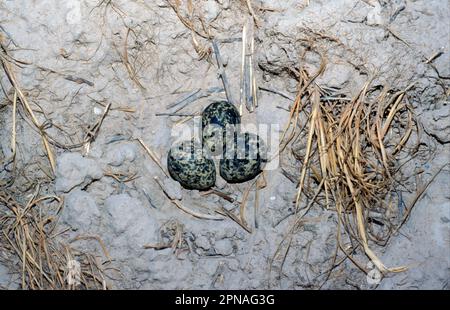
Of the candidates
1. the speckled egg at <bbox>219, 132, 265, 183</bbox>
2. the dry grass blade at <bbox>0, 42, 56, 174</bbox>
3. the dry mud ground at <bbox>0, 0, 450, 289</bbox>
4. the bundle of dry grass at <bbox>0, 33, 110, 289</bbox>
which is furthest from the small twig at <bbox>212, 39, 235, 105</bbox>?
the dry grass blade at <bbox>0, 42, 56, 174</bbox>

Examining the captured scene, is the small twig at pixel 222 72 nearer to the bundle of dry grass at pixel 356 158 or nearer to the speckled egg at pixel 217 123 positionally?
the speckled egg at pixel 217 123

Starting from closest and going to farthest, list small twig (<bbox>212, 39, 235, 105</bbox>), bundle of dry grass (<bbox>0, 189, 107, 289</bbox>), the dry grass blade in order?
bundle of dry grass (<bbox>0, 189, 107, 289</bbox>)
the dry grass blade
small twig (<bbox>212, 39, 235, 105</bbox>)

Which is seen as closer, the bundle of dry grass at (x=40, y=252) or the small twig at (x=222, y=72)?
the bundle of dry grass at (x=40, y=252)

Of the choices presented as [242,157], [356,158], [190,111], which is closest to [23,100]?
[190,111]

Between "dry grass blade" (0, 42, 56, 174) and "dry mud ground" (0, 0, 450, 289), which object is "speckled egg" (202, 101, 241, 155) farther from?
"dry grass blade" (0, 42, 56, 174)

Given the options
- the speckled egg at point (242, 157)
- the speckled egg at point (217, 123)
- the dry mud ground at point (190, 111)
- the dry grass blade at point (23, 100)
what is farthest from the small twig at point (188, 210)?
the dry grass blade at point (23, 100)


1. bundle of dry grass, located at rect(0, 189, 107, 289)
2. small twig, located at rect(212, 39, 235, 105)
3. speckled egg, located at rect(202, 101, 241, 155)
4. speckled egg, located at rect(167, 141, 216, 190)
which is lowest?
bundle of dry grass, located at rect(0, 189, 107, 289)
